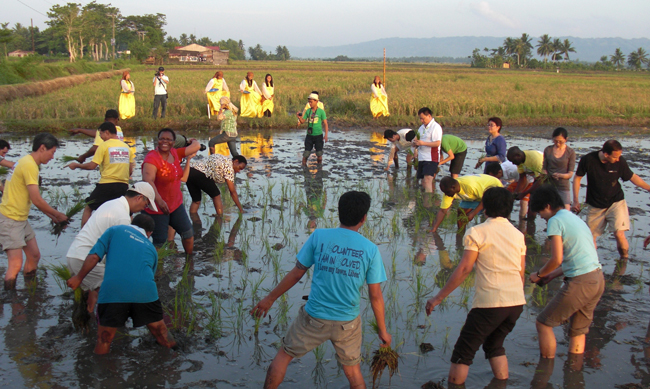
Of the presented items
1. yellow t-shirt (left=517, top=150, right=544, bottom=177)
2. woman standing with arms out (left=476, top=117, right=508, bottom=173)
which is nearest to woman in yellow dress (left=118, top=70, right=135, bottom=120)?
woman standing with arms out (left=476, top=117, right=508, bottom=173)

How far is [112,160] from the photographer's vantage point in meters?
5.93

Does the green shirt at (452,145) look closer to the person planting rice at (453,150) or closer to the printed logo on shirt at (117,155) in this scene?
the person planting rice at (453,150)

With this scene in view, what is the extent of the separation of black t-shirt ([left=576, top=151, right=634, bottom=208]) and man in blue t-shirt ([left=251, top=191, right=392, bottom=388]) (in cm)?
367

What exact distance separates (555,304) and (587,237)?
21.3 inches

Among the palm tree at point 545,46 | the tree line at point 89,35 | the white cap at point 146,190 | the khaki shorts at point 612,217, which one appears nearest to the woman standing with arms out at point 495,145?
the khaki shorts at point 612,217

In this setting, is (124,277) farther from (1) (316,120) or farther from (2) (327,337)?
(1) (316,120)

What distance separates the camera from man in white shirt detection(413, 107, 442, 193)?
828 centimetres

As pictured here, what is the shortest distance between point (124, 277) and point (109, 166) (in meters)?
2.73

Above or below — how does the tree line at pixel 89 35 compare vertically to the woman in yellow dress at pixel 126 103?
above

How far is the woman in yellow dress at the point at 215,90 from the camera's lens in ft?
53.0

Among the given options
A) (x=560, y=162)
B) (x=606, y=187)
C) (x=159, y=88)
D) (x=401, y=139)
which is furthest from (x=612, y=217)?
(x=159, y=88)

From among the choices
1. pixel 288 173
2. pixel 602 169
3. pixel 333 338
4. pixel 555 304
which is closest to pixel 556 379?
pixel 555 304

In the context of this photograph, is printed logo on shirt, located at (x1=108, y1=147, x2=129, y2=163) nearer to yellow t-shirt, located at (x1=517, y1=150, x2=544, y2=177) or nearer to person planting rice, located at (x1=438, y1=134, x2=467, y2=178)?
person planting rice, located at (x1=438, y1=134, x2=467, y2=178)

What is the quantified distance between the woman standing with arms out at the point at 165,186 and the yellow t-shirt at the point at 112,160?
0.62 metres
